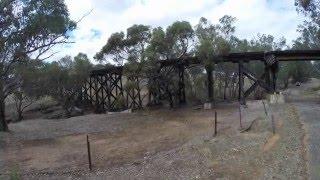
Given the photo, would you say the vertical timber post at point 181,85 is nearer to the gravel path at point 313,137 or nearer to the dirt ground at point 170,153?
the dirt ground at point 170,153

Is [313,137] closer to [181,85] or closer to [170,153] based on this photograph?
[170,153]

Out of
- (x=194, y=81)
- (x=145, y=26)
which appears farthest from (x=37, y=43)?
(x=194, y=81)

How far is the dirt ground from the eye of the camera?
15883 millimetres

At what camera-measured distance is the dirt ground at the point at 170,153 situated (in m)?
15.9

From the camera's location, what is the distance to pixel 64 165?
18781 mm

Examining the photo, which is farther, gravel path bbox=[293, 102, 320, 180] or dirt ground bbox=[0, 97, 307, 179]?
dirt ground bbox=[0, 97, 307, 179]

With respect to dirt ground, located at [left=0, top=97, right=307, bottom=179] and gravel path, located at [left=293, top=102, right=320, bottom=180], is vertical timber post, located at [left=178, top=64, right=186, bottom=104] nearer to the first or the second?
dirt ground, located at [left=0, top=97, right=307, bottom=179]

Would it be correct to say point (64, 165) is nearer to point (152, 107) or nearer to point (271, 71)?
A: point (271, 71)

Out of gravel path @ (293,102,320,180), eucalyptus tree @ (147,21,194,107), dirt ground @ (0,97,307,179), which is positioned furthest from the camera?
eucalyptus tree @ (147,21,194,107)

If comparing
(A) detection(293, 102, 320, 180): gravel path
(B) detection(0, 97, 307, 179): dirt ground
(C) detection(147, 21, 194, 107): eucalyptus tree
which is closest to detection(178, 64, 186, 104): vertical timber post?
(C) detection(147, 21, 194, 107): eucalyptus tree

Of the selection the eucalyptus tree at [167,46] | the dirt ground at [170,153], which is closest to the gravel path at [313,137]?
the dirt ground at [170,153]

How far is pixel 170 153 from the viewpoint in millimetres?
19281

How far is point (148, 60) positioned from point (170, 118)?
7508mm

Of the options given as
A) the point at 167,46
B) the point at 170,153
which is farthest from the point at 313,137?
the point at 167,46
